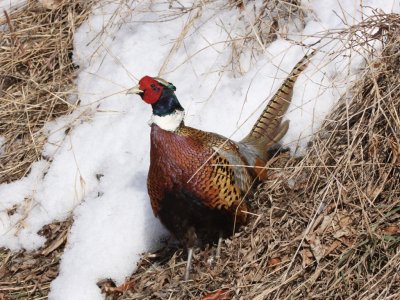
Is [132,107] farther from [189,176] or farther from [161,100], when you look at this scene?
[189,176]

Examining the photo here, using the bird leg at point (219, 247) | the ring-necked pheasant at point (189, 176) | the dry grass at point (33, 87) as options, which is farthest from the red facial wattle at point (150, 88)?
the dry grass at point (33, 87)

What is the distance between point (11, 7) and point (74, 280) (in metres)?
2.14

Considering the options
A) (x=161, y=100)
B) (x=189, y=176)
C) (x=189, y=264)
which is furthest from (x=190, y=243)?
(x=161, y=100)

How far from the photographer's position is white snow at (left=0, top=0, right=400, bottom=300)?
378 cm

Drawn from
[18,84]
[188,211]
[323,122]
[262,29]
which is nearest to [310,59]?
[323,122]

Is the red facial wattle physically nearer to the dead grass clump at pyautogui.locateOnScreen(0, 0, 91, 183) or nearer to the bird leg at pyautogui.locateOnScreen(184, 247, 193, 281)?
the bird leg at pyautogui.locateOnScreen(184, 247, 193, 281)

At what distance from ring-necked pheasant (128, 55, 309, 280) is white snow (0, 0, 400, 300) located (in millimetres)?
301

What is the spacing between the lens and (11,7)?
5.03 metres

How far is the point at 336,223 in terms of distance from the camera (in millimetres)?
3225

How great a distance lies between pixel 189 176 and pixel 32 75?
1.67m

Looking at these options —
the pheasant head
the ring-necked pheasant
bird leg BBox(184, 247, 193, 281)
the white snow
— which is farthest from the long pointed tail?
bird leg BBox(184, 247, 193, 281)

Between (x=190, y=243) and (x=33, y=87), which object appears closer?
(x=190, y=243)

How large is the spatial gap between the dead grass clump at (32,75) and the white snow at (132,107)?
0.08 m

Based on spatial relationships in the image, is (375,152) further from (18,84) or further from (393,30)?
(18,84)
